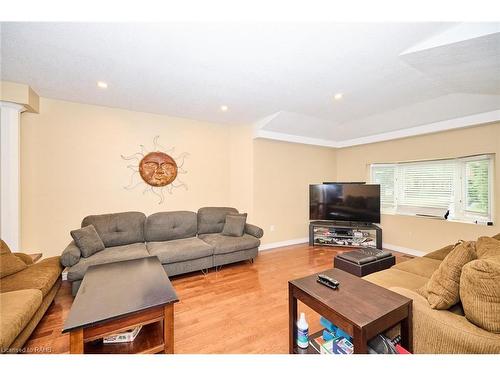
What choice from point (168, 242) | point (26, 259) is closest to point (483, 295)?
point (168, 242)

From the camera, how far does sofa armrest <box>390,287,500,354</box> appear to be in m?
0.93

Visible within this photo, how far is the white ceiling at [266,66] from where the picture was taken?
1.61m

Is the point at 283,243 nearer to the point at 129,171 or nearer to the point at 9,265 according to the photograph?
the point at 129,171

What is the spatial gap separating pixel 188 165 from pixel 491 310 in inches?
152

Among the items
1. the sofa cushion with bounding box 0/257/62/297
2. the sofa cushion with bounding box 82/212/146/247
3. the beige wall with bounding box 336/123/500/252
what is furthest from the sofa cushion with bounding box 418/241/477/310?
the sofa cushion with bounding box 82/212/146/247

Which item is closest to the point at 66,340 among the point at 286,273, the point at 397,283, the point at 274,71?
the point at 286,273

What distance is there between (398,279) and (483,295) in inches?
34.8

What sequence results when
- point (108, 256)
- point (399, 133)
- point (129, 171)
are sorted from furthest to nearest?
point (399, 133) → point (129, 171) → point (108, 256)

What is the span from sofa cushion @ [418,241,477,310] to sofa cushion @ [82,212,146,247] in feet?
11.0

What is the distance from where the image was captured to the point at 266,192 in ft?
13.5

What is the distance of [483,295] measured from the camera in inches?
38.9

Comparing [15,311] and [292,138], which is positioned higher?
[292,138]

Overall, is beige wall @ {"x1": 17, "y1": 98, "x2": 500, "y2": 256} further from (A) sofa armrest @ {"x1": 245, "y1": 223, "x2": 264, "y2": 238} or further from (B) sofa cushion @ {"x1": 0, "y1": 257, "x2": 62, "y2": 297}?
(B) sofa cushion @ {"x1": 0, "y1": 257, "x2": 62, "y2": 297}

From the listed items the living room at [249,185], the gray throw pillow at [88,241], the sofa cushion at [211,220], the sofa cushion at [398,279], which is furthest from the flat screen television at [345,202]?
the gray throw pillow at [88,241]
